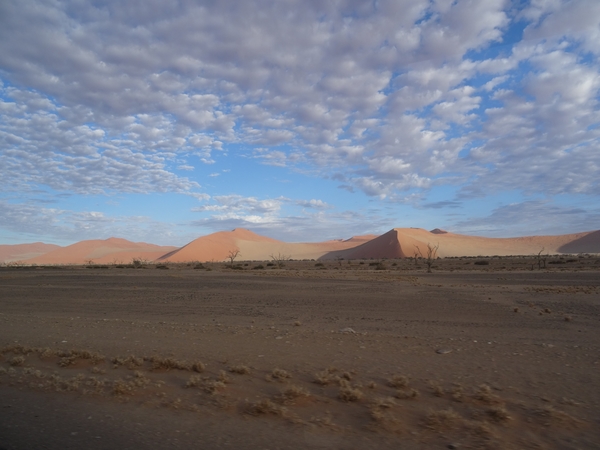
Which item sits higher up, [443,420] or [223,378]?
[223,378]

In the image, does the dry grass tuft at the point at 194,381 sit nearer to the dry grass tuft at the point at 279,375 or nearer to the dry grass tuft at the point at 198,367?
the dry grass tuft at the point at 198,367

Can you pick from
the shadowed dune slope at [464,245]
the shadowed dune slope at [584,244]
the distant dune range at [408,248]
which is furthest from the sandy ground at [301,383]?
the shadowed dune slope at [584,244]

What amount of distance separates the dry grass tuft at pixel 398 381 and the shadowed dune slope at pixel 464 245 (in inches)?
5287

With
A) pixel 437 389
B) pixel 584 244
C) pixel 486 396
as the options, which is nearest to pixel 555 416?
pixel 486 396

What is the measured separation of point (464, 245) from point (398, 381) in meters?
165

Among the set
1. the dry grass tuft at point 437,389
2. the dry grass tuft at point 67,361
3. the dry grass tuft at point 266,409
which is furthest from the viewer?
the dry grass tuft at point 67,361

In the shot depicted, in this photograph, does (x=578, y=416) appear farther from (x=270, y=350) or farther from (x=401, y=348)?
(x=270, y=350)

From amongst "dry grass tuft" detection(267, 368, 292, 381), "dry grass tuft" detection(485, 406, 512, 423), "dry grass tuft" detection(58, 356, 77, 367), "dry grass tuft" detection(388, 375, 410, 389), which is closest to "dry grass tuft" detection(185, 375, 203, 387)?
"dry grass tuft" detection(267, 368, 292, 381)

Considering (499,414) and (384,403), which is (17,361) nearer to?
(384,403)

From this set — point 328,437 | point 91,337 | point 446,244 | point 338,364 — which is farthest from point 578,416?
point 446,244

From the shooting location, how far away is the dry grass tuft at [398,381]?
8.00m

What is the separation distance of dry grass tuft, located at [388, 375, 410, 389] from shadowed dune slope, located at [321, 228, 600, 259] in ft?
441

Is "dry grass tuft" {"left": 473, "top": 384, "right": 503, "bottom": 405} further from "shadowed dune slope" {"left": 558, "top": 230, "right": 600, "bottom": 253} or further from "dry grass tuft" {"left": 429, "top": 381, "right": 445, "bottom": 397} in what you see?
"shadowed dune slope" {"left": 558, "top": 230, "right": 600, "bottom": 253}

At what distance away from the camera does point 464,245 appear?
16300 centimetres
